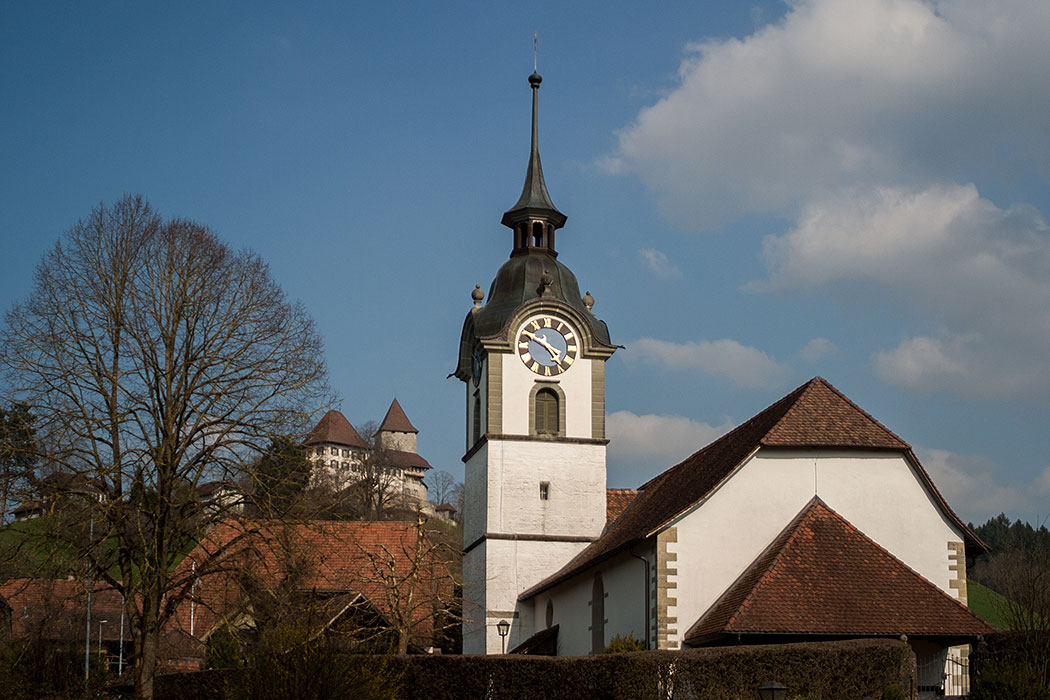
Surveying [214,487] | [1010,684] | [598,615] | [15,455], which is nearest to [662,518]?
[598,615]

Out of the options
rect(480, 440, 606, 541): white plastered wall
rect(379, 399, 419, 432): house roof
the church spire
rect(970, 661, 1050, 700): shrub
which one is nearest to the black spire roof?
the church spire

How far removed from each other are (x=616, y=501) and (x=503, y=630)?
5152 mm

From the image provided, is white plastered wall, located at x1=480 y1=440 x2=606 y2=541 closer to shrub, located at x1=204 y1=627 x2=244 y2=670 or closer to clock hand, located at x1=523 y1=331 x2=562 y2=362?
clock hand, located at x1=523 y1=331 x2=562 y2=362

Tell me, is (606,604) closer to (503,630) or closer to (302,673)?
(503,630)

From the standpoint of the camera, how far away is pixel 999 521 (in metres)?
98.8

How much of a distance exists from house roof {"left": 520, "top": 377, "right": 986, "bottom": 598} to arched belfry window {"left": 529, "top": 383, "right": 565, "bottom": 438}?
579 cm

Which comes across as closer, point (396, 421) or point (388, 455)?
point (388, 455)

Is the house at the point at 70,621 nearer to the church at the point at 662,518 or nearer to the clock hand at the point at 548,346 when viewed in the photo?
the church at the point at 662,518

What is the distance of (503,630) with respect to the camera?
116ft

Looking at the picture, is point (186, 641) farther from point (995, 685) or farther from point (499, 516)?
point (995, 685)

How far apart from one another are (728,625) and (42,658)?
15664 mm

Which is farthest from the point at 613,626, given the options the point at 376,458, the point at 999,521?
the point at 999,521

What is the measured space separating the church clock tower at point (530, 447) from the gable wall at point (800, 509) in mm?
10475

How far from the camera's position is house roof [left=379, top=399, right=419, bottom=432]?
15062 centimetres
